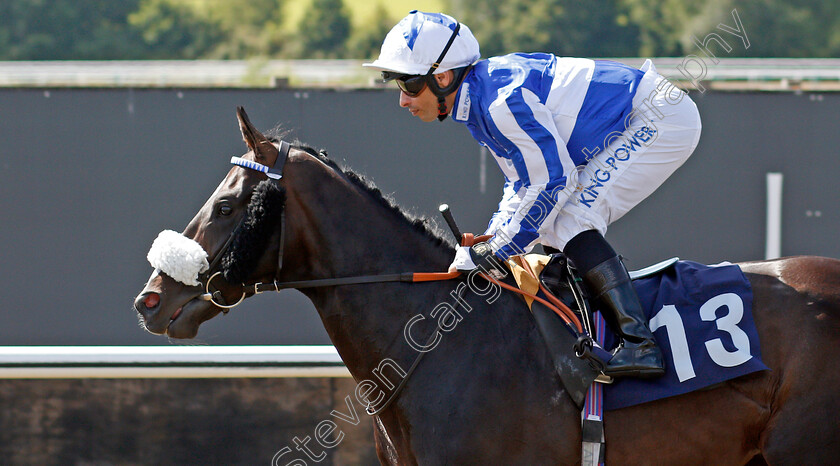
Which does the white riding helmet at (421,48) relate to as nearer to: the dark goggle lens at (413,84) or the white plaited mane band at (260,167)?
the dark goggle lens at (413,84)

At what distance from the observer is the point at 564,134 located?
3035 millimetres

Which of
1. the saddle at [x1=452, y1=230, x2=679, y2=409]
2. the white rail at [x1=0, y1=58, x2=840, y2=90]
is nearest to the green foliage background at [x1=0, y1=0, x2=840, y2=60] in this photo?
the white rail at [x1=0, y1=58, x2=840, y2=90]

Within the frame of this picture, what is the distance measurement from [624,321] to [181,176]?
471 centimetres

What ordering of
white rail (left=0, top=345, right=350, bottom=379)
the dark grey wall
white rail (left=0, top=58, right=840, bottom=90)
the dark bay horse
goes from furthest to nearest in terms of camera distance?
white rail (left=0, top=58, right=840, bottom=90) < the dark grey wall < white rail (left=0, top=345, right=350, bottom=379) < the dark bay horse

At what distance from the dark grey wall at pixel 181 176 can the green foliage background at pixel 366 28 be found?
2215cm

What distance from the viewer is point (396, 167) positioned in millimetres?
6738

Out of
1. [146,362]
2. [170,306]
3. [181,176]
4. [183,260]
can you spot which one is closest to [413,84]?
[183,260]

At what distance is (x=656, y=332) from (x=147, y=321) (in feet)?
5.63

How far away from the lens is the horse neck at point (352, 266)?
2.98 meters

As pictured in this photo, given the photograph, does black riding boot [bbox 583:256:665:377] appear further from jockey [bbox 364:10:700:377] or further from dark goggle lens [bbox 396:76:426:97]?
dark goggle lens [bbox 396:76:426:97]

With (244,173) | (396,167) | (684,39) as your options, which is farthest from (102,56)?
(244,173)

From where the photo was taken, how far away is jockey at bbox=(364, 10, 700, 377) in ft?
9.37

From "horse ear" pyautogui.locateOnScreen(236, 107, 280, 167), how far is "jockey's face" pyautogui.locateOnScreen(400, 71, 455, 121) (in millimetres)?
524

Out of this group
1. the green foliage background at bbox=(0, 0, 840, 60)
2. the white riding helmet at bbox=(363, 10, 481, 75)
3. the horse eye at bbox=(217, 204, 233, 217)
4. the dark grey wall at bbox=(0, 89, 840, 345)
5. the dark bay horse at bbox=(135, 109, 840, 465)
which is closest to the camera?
the dark bay horse at bbox=(135, 109, 840, 465)
